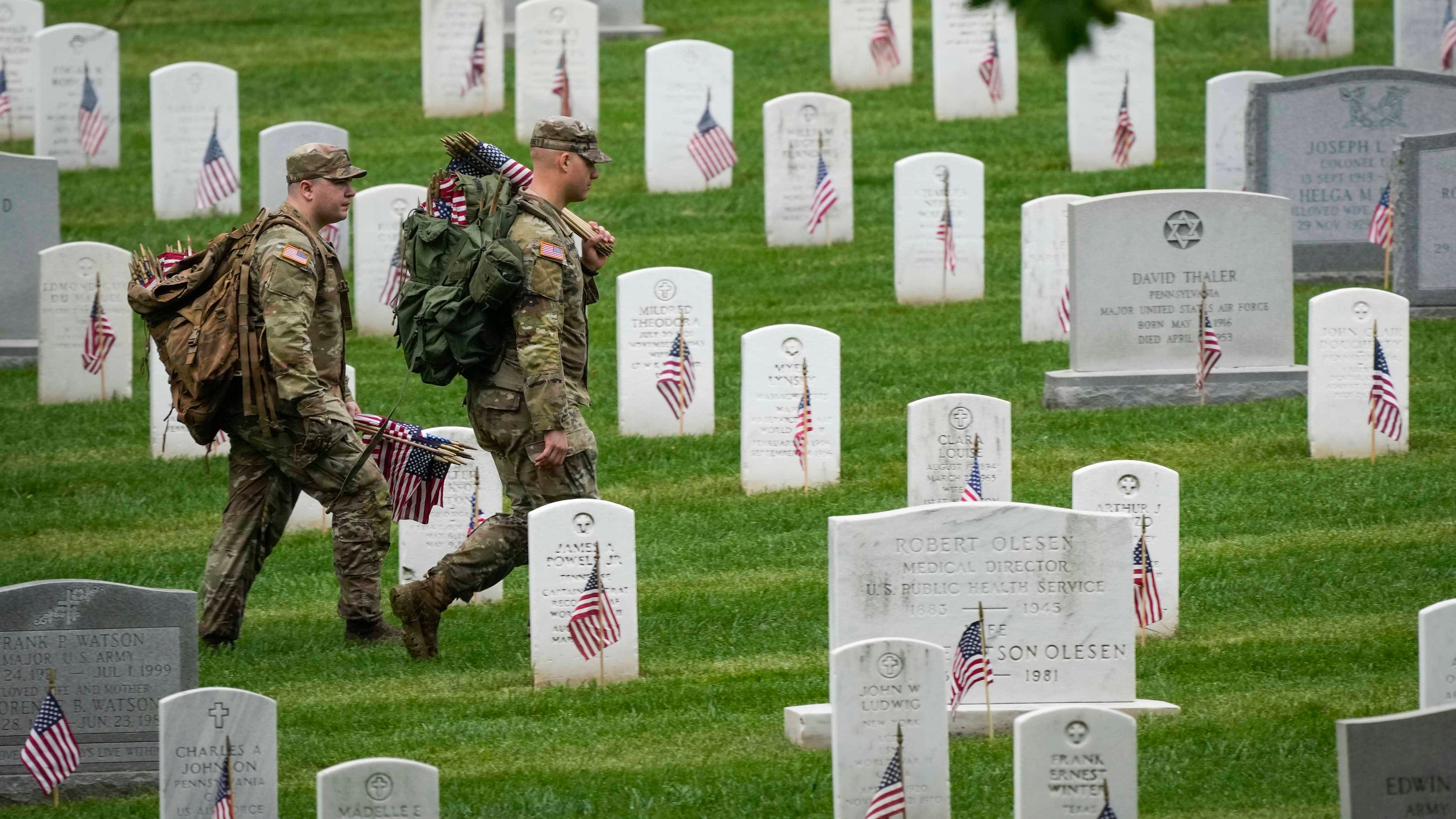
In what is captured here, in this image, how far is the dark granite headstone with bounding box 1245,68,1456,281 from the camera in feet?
44.9

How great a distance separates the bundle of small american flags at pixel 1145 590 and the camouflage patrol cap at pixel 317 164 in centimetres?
346

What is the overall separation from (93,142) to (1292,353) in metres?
10.7

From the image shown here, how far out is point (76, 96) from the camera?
17.4 metres

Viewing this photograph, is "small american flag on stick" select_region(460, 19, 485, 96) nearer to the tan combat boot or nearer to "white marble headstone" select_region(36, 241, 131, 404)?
"white marble headstone" select_region(36, 241, 131, 404)

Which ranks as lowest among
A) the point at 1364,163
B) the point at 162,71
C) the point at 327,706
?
the point at 327,706

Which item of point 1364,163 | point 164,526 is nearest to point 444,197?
point 164,526

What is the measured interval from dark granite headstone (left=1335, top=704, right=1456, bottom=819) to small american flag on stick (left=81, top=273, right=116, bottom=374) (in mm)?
8946

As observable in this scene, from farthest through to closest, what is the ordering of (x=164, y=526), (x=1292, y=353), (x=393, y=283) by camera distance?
(x=393, y=283)
(x=1292, y=353)
(x=164, y=526)

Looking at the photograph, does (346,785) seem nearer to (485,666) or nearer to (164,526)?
(485,666)

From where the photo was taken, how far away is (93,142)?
1775 centimetres

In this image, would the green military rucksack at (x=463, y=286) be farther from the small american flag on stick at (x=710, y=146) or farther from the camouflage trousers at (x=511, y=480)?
the small american flag on stick at (x=710, y=146)

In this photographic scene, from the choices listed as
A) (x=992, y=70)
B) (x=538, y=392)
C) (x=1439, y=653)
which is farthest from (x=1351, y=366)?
(x=992, y=70)

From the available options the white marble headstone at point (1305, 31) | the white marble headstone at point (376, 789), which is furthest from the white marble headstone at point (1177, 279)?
the white marble headstone at point (1305, 31)

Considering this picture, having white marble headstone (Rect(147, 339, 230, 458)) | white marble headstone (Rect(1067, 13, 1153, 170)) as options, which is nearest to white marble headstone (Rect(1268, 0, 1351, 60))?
white marble headstone (Rect(1067, 13, 1153, 170))
